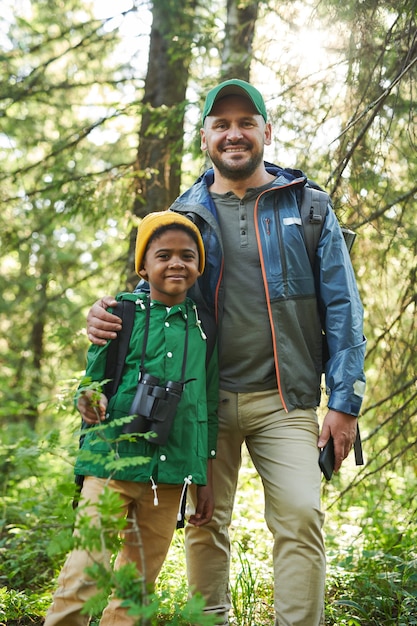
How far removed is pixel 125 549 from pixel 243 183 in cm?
208

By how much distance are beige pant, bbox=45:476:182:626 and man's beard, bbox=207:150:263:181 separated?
172 centimetres

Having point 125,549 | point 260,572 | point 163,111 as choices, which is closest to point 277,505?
point 125,549

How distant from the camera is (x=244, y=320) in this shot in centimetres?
354

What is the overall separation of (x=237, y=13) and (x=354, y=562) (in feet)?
16.5

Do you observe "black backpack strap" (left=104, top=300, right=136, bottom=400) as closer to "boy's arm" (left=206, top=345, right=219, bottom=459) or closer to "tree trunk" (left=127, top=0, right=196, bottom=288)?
"boy's arm" (left=206, top=345, right=219, bottom=459)

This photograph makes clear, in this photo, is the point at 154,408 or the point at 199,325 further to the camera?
the point at 199,325

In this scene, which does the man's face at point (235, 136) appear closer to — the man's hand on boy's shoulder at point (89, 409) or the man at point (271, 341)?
the man at point (271, 341)

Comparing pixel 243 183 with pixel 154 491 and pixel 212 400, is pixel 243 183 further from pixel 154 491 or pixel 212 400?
pixel 154 491

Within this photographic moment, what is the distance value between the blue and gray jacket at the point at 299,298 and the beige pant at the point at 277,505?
18 centimetres

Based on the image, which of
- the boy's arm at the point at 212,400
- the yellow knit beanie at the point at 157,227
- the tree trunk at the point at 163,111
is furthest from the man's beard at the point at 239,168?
the tree trunk at the point at 163,111

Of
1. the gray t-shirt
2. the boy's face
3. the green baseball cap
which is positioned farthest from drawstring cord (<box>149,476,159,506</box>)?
the green baseball cap

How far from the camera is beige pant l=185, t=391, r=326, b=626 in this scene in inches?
123

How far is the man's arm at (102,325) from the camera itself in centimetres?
310

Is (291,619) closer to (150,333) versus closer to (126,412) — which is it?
(126,412)
